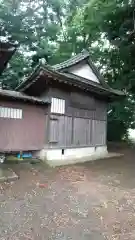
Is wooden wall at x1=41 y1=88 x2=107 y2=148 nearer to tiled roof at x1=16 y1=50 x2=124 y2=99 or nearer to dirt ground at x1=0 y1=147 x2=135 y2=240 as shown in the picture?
tiled roof at x1=16 y1=50 x2=124 y2=99

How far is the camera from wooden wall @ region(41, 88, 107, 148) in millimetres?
12734

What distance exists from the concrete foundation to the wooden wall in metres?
0.31

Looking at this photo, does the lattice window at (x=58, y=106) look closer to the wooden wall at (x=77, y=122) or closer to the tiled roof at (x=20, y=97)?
the wooden wall at (x=77, y=122)

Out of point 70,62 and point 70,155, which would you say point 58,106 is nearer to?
point 70,155

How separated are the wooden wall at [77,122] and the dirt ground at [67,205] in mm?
2328

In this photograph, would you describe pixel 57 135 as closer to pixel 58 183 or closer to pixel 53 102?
pixel 53 102

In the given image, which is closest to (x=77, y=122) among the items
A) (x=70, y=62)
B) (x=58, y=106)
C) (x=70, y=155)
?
(x=58, y=106)

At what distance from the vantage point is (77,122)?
13969mm

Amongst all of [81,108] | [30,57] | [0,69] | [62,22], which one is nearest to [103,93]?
[81,108]

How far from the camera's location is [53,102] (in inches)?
500

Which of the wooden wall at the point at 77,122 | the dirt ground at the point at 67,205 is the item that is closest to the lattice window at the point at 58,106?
the wooden wall at the point at 77,122

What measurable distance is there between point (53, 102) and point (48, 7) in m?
16.3

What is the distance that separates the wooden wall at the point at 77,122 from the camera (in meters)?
12.7

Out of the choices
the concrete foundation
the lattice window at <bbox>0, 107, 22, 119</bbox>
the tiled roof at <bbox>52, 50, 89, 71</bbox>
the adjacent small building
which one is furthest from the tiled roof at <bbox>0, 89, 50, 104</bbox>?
the concrete foundation
